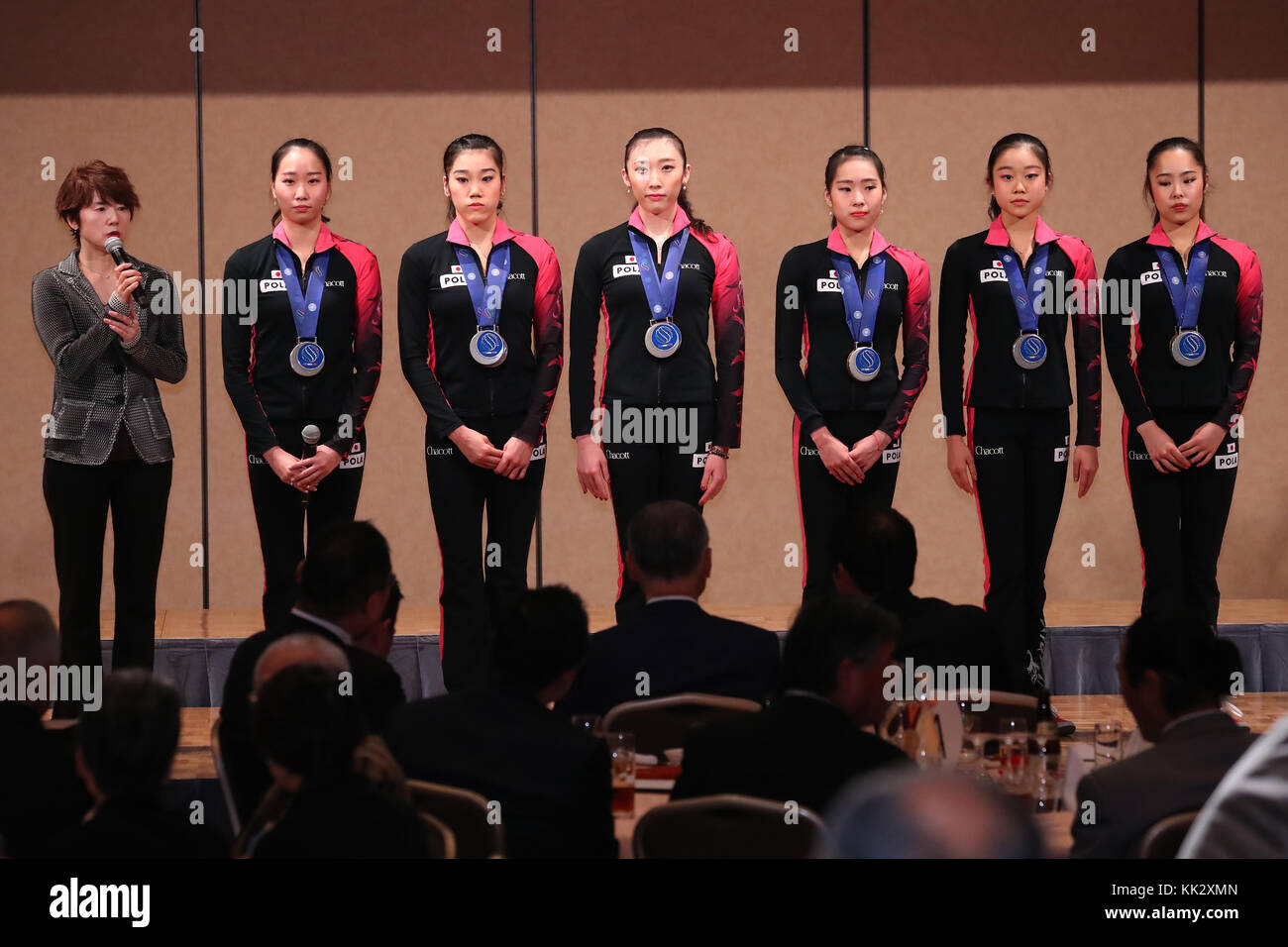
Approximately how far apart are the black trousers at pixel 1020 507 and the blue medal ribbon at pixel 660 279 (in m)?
1.08

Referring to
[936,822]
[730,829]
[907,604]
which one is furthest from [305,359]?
[936,822]

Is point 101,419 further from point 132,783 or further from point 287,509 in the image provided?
point 132,783

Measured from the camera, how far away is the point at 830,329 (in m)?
4.57

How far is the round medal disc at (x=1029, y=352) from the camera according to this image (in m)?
4.52

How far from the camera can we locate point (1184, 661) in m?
2.35

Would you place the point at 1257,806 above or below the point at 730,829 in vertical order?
above

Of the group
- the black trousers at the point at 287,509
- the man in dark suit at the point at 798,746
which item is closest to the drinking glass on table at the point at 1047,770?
the man in dark suit at the point at 798,746

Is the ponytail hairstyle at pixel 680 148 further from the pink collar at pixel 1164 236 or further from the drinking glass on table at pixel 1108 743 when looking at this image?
the drinking glass on table at pixel 1108 743

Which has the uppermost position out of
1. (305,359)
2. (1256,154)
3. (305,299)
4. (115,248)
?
(1256,154)

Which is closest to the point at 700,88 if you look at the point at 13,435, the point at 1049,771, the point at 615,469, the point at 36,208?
the point at 615,469

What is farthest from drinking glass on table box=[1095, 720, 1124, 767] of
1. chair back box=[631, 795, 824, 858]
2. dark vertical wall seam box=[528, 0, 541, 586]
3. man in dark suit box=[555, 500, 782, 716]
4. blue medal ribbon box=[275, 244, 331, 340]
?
dark vertical wall seam box=[528, 0, 541, 586]

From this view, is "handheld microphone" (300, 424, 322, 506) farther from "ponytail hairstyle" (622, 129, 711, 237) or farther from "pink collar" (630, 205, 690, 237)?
"ponytail hairstyle" (622, 129, 711, 237)

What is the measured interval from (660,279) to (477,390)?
67 cm
